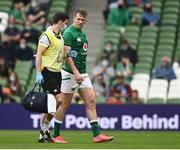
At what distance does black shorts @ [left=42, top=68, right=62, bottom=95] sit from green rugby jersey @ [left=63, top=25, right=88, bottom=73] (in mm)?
404

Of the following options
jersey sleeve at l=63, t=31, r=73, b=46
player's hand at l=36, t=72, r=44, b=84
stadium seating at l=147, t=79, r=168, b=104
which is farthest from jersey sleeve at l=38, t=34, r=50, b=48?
stadium seating at l=147, t=79, r=168, b=104

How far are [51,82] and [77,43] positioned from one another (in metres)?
0.86

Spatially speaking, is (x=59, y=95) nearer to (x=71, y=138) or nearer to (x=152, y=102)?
(x=71, y=138)

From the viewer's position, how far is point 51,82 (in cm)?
1728

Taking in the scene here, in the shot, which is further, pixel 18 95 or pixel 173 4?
pixel 173 4

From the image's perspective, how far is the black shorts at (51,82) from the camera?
17281 mm

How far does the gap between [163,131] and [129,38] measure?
5.87 meters

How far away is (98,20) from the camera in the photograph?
30906mm

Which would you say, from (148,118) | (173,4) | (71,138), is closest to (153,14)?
(173,4)

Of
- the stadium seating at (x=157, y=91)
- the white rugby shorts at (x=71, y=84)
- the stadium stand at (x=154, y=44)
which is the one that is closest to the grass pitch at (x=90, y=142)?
the white rugby shorts at (x=71, y=84)

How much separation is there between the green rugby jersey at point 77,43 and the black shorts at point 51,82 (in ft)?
1.33

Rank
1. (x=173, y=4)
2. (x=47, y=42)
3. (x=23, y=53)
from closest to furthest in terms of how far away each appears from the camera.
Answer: (x=47, y=42), (x=23, y=53), (x=173, y=4)

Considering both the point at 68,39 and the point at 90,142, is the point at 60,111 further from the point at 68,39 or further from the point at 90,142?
the point at 68,39

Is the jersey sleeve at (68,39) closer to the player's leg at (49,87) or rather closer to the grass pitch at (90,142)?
the player's leg at (49,87)
